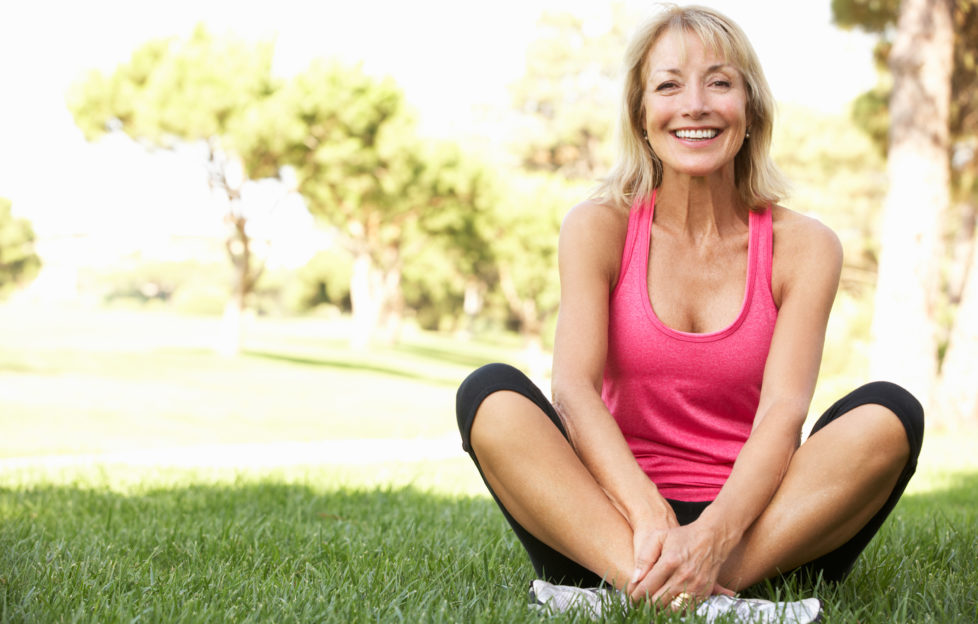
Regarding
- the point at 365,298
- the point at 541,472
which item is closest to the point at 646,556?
the point at 541,472

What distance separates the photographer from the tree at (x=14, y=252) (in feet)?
201

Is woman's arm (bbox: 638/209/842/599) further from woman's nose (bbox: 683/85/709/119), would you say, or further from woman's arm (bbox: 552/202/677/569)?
woman's nose (bbox: 683/85/709/119)

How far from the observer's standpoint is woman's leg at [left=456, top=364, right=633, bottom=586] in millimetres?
2135

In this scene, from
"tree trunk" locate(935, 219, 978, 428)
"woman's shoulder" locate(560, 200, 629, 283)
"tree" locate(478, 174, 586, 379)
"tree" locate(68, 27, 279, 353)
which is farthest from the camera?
"tree" locate(478, 174, 586, 379)

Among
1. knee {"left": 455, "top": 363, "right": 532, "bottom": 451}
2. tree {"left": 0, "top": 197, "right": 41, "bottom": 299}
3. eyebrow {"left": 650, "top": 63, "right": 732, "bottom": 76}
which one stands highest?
eyebrow {"left": 650, "top": 63, "right": 732, "bottom": 76}

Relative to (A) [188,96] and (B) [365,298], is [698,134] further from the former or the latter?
(B) [365,298]

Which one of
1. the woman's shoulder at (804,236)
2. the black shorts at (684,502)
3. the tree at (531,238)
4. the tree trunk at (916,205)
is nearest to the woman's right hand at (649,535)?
the black shorts at (684,502)

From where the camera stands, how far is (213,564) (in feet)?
8.55

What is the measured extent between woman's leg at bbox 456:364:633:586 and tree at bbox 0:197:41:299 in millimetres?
65581

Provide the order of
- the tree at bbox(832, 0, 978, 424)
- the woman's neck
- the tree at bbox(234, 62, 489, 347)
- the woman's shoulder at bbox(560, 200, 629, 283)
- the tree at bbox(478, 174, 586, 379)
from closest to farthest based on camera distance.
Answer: the woman's shoulder at bbox(560, 200, 629, 283) < the woman's neck < the tree at bbox(832, 0, 978, 424) < the tree at bbox(234, 62, 489, 347) < the tree at bbox(478, 174, 586, 379)

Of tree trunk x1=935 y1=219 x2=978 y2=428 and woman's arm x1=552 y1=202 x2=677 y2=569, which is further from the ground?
woman's arm x1=552 y1=202 x2=677 y2=569

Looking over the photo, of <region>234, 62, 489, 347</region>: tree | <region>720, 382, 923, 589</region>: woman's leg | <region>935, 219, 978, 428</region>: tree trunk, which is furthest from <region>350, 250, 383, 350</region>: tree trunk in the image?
<region>720, 382, 923, 589</region>: woman's leg

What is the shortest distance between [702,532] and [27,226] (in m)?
68.7

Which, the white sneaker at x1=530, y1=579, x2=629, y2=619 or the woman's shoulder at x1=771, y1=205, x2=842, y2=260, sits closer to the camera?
the white sneaker at x1=530, y1=579, x2=629, y2=619
